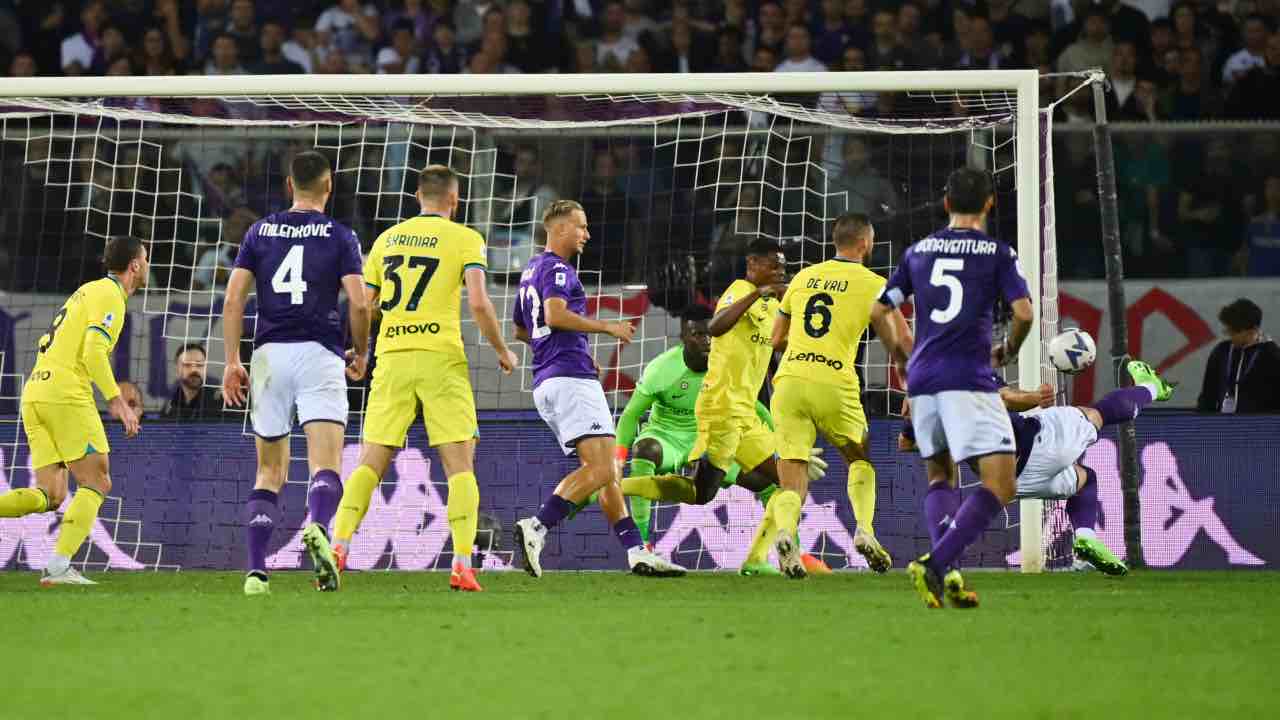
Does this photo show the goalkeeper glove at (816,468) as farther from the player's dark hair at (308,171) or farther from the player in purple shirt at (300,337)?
the player's dark hair at (308,171)

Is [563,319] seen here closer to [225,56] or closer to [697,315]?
[697,315]

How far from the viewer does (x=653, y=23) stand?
17469mm

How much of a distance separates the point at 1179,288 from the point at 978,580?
4126 millimetres

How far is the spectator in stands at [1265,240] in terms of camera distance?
43.3ft

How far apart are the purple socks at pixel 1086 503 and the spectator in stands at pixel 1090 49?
6927mm

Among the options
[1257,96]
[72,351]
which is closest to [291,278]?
[72,351]

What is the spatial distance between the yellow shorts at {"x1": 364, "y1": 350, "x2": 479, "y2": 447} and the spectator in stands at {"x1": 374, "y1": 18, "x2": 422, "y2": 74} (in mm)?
8510

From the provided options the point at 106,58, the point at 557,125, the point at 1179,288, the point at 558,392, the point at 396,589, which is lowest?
the point at 396,589

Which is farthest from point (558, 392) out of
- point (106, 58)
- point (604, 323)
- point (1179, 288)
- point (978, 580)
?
point (106, 58)

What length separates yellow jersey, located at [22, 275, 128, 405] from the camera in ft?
33.2

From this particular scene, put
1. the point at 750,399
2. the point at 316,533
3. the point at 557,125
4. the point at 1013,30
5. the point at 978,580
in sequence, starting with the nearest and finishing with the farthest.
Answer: the point at 316,533
the point at 978,580
the point at 750,399
the point at 557,125
the point at 1013,30

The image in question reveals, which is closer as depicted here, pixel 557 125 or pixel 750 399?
pixel 750 399

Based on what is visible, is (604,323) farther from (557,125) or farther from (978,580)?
(557,125)

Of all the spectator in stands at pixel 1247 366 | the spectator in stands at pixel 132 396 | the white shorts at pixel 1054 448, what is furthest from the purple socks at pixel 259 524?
the spectator in stands at pixel 1247 366
